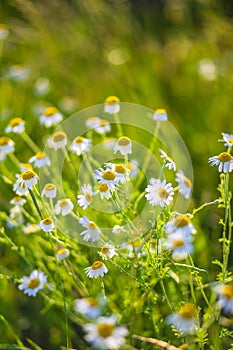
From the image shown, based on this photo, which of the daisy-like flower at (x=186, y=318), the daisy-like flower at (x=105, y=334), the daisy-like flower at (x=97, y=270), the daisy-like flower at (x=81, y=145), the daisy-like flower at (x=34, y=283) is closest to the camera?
the daisy-like flower at (x=105, y=334)

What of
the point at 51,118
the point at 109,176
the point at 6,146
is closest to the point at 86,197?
the point at 109,176

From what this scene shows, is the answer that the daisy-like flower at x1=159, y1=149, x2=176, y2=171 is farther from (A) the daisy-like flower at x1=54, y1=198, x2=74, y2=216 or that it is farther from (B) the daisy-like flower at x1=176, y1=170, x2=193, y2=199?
(A) the daisy-like flower at x1=54, y1=198, x2=74, y2=216

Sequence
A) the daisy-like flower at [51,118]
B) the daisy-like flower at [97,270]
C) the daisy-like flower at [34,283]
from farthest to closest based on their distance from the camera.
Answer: the daisy-like flower at [51,118]
the daisy-like flower at [34,283]
the daisy-like flower at [97,270]

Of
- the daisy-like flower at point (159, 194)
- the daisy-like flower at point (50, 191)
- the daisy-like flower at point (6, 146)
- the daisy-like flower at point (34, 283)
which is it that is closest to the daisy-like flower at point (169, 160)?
the daisy-like flower at point (159, 194)

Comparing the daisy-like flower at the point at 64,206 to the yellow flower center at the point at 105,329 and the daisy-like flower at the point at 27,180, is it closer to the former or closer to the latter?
the daisy-like flower at the point at 27,180

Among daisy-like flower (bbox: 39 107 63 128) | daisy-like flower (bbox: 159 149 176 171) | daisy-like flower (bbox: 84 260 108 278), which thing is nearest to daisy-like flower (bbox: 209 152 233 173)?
daisy-like flower (bbox: 159 149 176 171)

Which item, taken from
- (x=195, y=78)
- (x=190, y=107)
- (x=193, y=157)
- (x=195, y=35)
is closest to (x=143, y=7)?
(x=195, y=35)

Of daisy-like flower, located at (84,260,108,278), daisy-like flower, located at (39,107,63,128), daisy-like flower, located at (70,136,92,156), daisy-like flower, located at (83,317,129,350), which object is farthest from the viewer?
daisy-like flower, located at (39,107,63,128)

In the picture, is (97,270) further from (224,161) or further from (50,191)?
(224,161)

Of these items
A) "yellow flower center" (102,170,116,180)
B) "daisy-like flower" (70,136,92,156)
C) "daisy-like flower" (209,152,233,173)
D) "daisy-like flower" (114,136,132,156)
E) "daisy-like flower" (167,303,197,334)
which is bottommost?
"daisy-like flower" (167,303,197,334)
